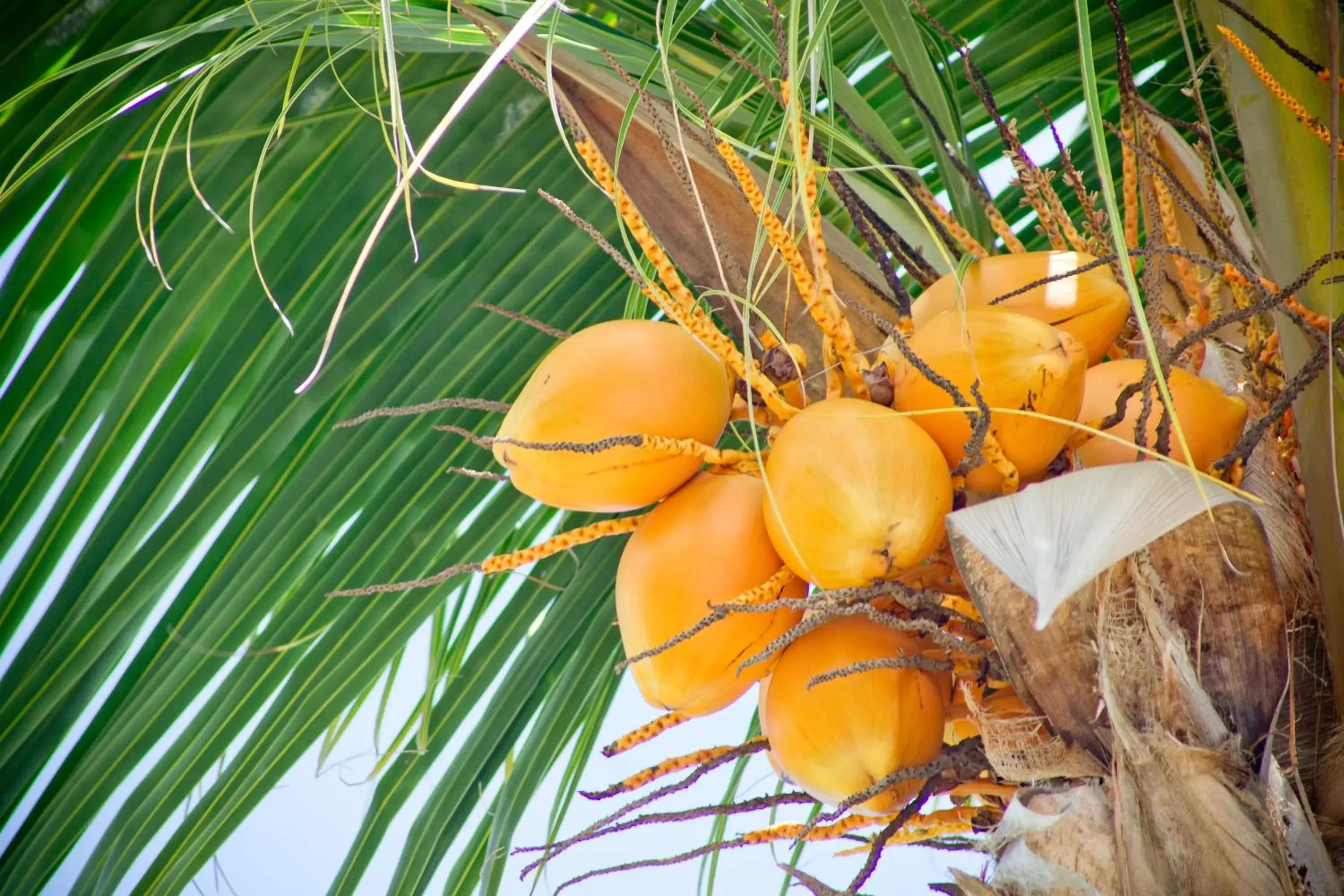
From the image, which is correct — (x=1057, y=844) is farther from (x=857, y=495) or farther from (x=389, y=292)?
(x=389, y=292)

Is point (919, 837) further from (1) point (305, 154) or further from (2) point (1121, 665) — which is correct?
(1) point (305, 154)

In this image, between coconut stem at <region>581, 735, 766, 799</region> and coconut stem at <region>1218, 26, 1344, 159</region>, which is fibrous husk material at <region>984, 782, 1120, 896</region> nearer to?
coconut stem at <region>581, 735, 766, 799</region>

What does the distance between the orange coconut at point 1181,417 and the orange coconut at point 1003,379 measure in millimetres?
50

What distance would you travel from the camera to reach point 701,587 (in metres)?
0.56

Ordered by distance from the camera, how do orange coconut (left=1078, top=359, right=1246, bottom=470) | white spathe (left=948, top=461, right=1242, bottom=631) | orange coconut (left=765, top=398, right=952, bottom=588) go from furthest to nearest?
orange coconut (left=1078, top=359, right=1246, bottom=470) → orange coconut (left=765, top=398, right=952, bottom=588) → white spathe (left=948, top=461, right=1242, bottom=631)

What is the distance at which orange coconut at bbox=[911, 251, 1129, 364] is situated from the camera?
63cm

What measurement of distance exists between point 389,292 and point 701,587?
48cm

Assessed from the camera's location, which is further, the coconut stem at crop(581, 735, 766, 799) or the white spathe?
the coconut stem at crop(581, 735, 766, 799)

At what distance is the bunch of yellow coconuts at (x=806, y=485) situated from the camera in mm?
522

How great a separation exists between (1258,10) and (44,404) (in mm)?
945

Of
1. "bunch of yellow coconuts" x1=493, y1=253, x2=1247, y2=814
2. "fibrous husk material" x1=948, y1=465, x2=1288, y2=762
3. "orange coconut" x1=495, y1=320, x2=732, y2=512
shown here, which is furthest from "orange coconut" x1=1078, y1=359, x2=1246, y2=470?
"orange coconut" x1=495, y1=320, x2=732, y2=512

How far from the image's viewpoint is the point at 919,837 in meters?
0.65

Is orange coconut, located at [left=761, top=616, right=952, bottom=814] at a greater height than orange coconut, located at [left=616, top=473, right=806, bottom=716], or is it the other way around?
orange coconut, located at [left=616, top=473, right=806, bottom=716]

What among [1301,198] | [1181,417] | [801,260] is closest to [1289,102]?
[1301,198]
